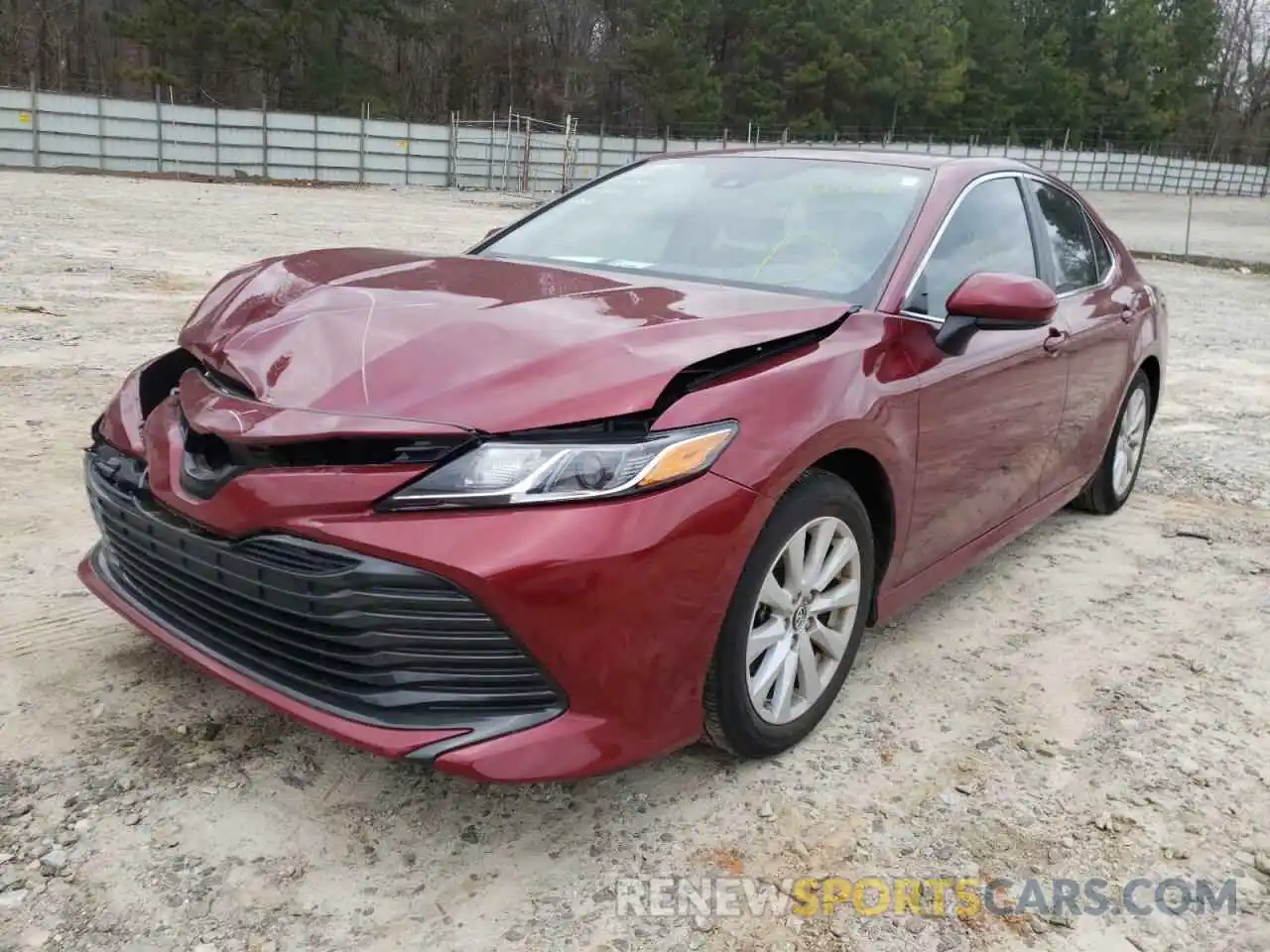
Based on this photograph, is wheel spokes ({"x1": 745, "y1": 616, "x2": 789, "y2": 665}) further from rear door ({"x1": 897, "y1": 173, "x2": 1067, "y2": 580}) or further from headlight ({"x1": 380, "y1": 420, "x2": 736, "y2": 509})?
rear door ({"x1": 897, "y1": 173, "x2": 1067, "y2": 580})

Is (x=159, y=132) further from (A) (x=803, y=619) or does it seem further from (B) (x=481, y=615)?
(B) (x=481, y=615)

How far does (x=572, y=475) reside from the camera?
2.07 metres

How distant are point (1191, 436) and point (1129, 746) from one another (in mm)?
4018

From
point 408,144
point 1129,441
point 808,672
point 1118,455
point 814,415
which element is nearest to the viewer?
point 814,415

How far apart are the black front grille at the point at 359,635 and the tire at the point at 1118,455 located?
3259 mm

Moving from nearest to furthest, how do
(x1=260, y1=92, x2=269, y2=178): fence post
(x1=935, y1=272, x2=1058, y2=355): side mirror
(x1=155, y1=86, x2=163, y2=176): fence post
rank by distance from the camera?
(x1=935, y1=272, x2=1058, y2=355): side mirror → (x1=155, y1=86, x2=163, y2=176): fence post → (x1=260, y1=92, x2=269, y2=178): fence post

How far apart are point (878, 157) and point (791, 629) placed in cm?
180

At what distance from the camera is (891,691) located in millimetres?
3105

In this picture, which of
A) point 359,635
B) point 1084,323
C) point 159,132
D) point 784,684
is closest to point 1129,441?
point 1084,323

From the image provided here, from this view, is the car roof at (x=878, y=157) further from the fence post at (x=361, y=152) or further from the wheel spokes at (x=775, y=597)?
the fence post at (x=361, y=152)

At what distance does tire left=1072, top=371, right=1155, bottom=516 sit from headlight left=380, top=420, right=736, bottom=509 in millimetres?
3015

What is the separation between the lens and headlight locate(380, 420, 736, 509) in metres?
2.04

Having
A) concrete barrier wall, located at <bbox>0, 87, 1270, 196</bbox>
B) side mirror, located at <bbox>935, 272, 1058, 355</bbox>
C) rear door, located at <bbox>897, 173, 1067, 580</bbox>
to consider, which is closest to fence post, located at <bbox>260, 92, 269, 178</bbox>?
concrete barrier wall, located at <bbox>0, 87, 1270, 196</bbox>

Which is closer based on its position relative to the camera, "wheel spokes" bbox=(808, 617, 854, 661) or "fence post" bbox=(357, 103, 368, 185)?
"wheel spokes" bbox=(808, 617, 854, 661)
